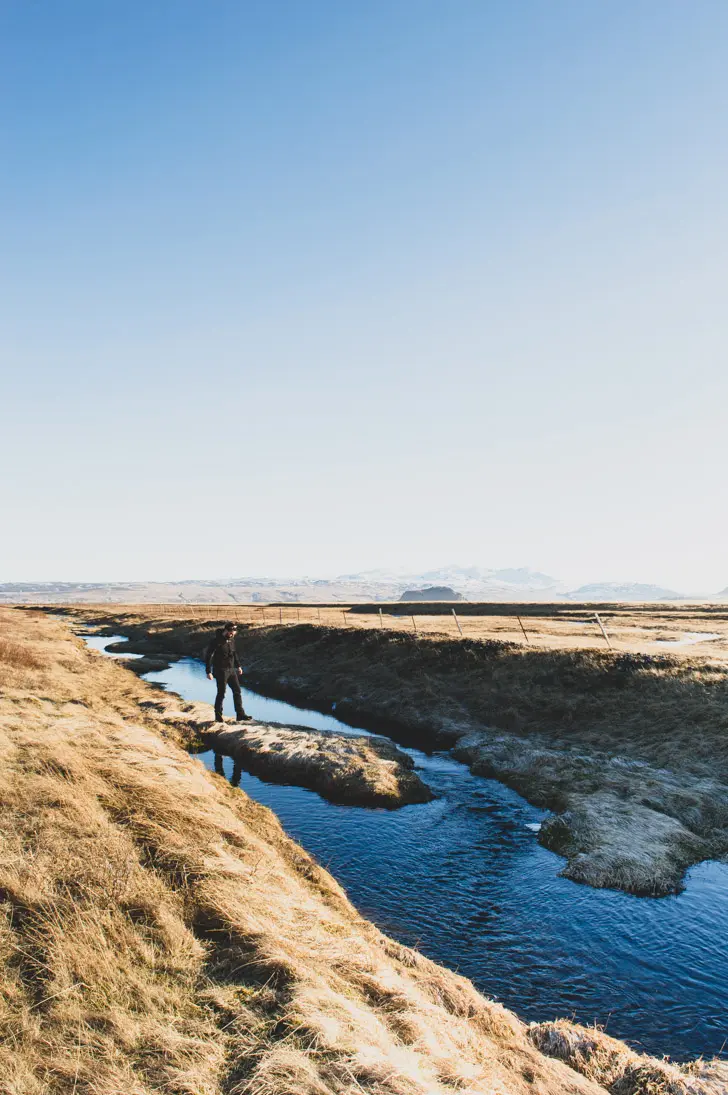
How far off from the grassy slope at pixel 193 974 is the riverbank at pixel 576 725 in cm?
783

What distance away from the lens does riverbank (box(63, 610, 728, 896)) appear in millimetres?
16281

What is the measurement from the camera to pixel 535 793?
66.4 ft

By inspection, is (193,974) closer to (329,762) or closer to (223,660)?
(329,762)

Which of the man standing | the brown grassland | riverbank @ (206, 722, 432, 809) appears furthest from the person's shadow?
the brown grassland

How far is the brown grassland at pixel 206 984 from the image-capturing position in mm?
6105

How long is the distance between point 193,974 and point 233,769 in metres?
15.5

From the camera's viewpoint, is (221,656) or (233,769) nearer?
(233,769)

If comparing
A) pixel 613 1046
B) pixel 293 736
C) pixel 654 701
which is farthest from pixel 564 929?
pixel 654 701

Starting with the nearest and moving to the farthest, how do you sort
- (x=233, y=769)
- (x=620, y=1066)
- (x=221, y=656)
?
(x=620, y=1066) → (x=233, y=769) → (x=221, y=656)

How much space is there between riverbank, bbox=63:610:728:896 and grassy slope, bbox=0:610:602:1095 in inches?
308

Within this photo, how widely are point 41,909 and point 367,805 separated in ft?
41.1

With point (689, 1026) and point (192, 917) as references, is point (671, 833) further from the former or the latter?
point (192, 917)

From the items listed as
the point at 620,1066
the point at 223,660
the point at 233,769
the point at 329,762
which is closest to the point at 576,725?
the point at 329,762

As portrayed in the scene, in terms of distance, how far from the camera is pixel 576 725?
2666 centimetres
